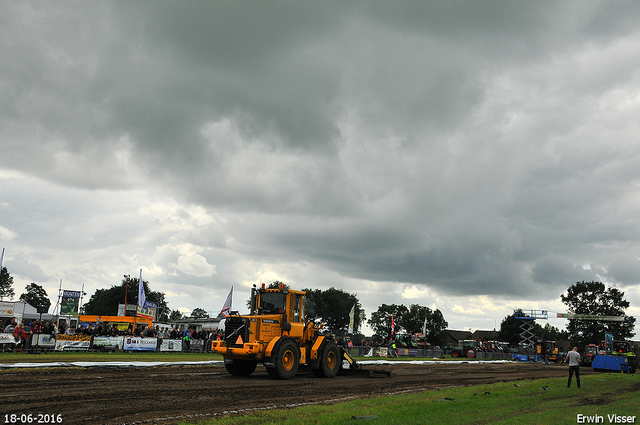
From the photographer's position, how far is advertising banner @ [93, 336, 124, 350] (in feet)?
84.3

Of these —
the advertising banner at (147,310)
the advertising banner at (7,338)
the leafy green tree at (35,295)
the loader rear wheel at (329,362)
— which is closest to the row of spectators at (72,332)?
the advertising banner at (7,338)

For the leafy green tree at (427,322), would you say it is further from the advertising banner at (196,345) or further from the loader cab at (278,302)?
the loader cab at (278,302)

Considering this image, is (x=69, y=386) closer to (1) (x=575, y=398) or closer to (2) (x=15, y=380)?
(2) (x=15, y=380)

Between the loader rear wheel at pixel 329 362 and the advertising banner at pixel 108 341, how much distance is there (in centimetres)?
1488

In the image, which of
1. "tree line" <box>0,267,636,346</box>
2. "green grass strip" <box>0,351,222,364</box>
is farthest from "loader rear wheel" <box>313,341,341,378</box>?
"tree line" <box>0,267,636,346</box>

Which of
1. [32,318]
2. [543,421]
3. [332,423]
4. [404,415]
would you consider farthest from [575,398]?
[32,318]

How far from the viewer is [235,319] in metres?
15.3

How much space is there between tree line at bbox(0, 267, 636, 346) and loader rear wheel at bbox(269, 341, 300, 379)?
6259 cm

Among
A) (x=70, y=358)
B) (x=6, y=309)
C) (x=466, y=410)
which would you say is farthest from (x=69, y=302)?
(x=466, y=410)

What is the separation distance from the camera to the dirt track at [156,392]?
26.8ft

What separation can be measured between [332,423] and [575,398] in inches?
322

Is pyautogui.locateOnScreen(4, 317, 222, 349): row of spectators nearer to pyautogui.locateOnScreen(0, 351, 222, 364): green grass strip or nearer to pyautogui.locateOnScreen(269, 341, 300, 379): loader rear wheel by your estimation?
pyautogui.locateOnScreen(0, 351, 222, 364): green grass strip

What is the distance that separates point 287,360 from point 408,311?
123535mm

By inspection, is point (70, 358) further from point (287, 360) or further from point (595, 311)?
point (595, 311)
